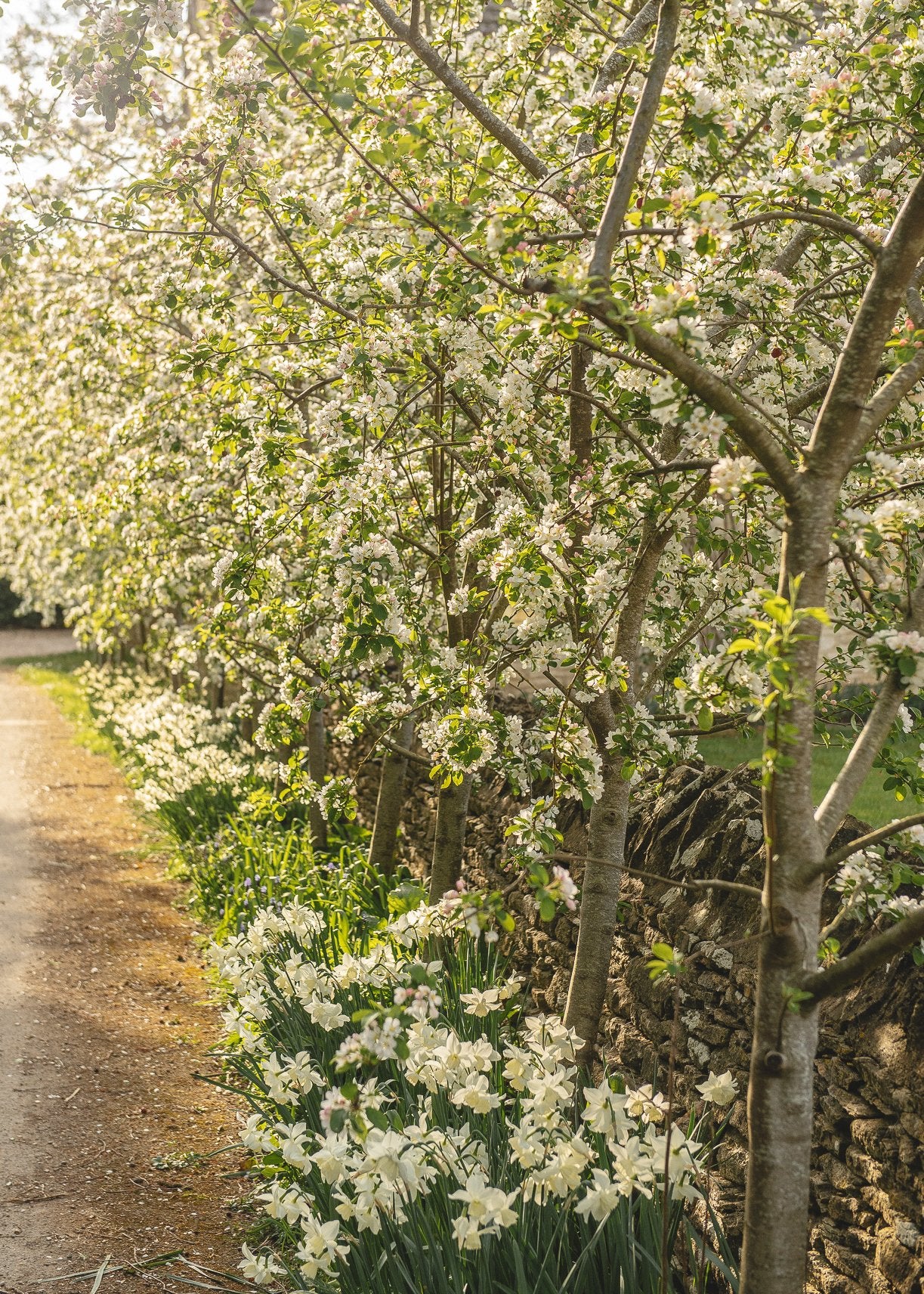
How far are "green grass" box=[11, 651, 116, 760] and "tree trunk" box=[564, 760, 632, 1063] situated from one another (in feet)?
32.6

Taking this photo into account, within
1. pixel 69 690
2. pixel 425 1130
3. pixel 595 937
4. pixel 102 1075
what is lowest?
pixel 102 1075

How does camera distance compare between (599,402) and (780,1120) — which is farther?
(599,402)

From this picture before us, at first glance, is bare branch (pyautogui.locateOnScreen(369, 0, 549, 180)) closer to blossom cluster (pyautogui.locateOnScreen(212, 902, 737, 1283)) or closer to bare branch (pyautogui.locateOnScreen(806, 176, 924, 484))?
bare branch (pyautogui.locateOnScreen(806, 176, 924, 484))

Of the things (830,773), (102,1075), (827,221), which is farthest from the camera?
(830,773)

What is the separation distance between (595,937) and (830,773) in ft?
13.6

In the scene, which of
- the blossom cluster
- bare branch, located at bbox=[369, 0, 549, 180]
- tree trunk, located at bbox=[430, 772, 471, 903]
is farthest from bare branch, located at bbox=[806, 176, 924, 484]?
tree trunk, located at bbox=[430, 772, 471, 903]

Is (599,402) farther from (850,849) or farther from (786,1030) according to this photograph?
(786,1030)

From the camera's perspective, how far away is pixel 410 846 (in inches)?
269

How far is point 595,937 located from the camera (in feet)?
12.7

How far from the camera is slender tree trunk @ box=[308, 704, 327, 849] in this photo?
7402 mm

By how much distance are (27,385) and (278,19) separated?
7.34m

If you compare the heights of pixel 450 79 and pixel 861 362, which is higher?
pixel 450 79

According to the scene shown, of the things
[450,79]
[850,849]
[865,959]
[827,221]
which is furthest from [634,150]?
[865,959]

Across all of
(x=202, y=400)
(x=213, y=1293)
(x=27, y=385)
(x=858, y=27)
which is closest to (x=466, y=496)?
(x=202, y=400)
